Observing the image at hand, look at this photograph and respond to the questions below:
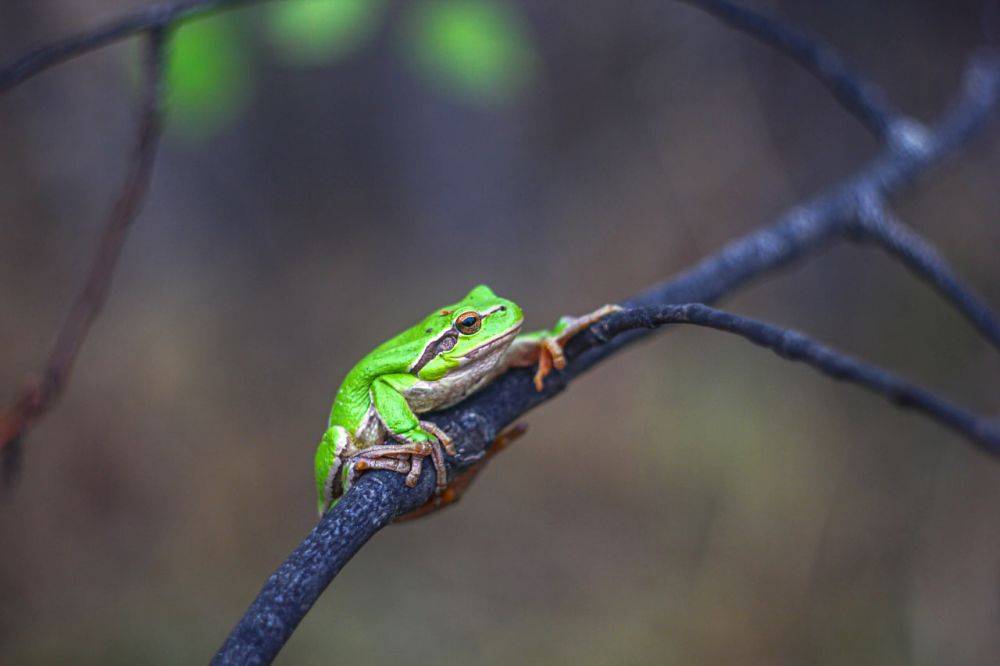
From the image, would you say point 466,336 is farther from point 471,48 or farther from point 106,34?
point 106,34

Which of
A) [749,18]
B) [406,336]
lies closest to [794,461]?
[749,18]

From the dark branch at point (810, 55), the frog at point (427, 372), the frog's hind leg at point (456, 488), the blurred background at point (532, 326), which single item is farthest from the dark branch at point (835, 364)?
the blurred background at point (532, 326)

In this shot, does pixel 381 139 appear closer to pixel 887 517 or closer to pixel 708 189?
pixel 708 189

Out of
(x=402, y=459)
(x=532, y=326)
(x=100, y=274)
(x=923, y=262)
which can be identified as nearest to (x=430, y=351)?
(x=402, y=459)

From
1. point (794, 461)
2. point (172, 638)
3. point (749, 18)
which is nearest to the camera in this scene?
point (749, 18)

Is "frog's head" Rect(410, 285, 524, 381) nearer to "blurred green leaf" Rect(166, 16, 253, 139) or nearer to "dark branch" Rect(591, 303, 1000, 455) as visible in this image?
"dark branch" Rect(591, 303, 1000, 455)

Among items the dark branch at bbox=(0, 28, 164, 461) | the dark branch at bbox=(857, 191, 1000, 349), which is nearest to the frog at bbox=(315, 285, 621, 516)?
the dark branch at bbox=(0, 28, 164, 461)

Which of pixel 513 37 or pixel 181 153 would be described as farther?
pixel 181 153
